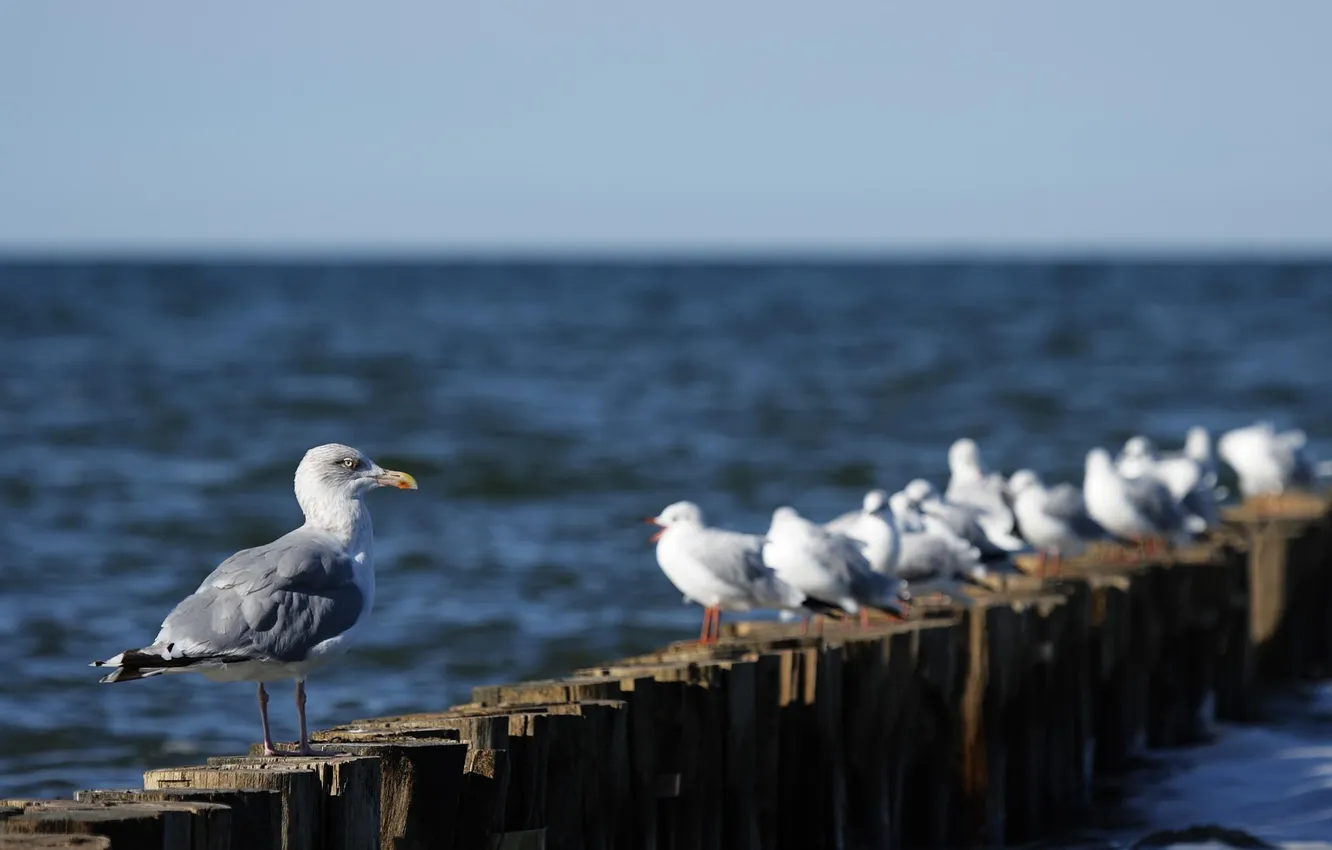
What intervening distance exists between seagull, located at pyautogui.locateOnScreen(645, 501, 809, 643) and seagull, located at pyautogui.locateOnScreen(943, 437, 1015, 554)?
7.60ft

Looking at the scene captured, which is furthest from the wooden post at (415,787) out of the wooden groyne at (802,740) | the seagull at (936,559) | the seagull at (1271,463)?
the seagull at (1271,463)

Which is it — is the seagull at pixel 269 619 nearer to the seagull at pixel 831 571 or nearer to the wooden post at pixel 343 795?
the wooden post at pixel 343 795

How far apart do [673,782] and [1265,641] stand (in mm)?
7003

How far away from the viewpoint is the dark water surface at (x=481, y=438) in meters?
12.5

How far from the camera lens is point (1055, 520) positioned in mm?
11570

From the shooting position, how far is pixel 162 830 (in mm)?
4246

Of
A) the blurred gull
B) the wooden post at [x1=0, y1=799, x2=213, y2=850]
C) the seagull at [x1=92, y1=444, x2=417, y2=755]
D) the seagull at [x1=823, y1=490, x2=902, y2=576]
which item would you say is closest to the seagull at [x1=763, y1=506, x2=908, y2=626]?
the seagull at [x1=823, y1=490, x2=902, y2=576]

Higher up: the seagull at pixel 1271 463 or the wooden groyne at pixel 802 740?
the seagull at pixel 1271 463

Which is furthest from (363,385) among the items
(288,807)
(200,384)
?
(288,807)

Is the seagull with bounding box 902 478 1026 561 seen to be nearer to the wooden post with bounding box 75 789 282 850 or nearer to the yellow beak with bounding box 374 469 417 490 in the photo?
the yellow beak with bounding box 374 469 417 490

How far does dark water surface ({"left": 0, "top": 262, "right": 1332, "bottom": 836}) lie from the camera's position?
12.5m

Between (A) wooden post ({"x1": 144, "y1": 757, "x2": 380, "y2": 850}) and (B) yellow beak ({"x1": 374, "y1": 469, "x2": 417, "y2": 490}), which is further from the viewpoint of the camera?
(B) yellow beak ({"x1": 374, "y1": 469, "x2": 417, "y2": 490})

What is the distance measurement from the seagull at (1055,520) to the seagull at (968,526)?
383 millimetres

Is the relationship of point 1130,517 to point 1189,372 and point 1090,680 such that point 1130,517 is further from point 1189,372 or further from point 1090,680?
point 1189,372
